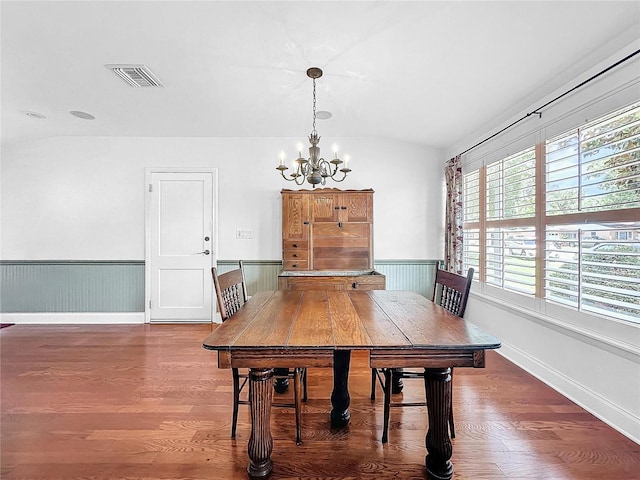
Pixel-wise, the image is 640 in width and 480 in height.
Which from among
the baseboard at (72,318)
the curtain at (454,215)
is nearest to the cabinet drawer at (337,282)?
the curtain at (454,215)

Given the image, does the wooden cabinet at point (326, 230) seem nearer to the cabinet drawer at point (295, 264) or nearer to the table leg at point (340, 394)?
the cabinet drawer at point (295, 264)

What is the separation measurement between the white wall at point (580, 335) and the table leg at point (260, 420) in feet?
6.69

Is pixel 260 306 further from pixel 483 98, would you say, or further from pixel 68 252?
pixel 68 252

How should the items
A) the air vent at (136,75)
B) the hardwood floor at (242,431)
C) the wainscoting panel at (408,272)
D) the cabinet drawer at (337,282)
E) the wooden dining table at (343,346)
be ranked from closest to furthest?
1. the wooden dining table at (343,346)
2. the hardwood floor at (242,431)
3. the air vent at (136,75)
4. the cabinet drawer at (337,282)
5. the wainscoting panel at (408,272)

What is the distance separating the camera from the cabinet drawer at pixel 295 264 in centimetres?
372

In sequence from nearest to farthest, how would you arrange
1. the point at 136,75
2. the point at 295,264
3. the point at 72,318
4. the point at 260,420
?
1. the point at 260,420
2. the point at 136,75
3. the point at 295,264
4. the point at 72,318

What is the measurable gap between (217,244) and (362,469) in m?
3.24

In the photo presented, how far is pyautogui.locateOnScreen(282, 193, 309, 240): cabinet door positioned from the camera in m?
3.74

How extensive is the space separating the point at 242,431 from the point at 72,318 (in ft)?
11.9

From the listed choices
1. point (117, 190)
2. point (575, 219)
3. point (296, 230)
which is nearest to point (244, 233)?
point (296, 230)

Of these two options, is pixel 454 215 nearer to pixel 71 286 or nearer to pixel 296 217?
pixel 296 217

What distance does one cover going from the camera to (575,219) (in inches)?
87.0

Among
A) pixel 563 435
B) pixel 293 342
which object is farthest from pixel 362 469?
pixel 563 435

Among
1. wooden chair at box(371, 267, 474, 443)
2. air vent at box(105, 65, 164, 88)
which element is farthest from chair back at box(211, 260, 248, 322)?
air vent at box(105, 65, 164, 88)
